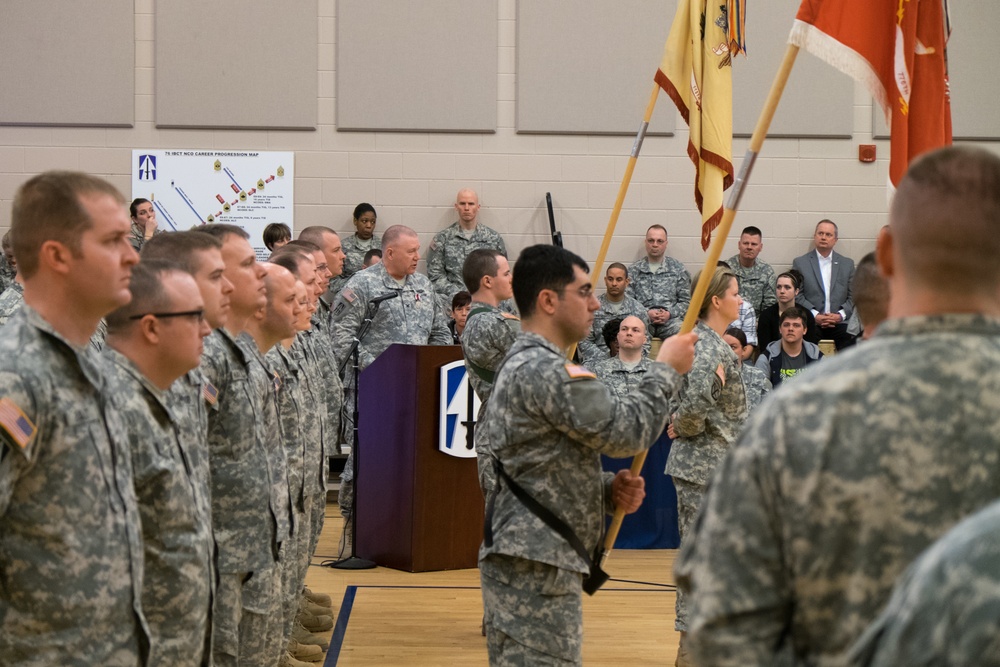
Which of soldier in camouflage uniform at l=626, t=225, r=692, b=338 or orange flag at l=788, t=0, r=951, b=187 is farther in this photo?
soldier in camouflage uniform at l=626, t=225, r=692, b=338

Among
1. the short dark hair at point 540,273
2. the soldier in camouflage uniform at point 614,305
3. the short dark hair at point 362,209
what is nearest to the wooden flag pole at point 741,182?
the short dark hair at point 540,273

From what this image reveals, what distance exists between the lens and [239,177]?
34.0 feet

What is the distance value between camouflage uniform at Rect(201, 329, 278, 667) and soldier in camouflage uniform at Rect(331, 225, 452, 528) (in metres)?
3.42

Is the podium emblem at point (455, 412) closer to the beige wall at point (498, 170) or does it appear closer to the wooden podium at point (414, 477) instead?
the wooden podium at point (414, 477)

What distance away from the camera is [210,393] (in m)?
3.22

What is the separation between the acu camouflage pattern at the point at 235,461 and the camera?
10.8 ft

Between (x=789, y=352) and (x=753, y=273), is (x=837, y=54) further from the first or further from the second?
(x=753, y=273)

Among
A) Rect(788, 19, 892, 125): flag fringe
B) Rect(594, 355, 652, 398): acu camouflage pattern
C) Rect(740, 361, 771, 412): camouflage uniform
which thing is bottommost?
Rect(594, 355, 652, 398): acu camouflage pattern

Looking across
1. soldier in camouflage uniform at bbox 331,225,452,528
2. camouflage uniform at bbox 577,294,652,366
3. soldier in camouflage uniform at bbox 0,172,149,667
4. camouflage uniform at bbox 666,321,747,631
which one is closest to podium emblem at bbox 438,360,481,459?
soldier in camouflage uniform at bbox 331,225,452,528

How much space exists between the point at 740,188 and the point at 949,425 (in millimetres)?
1791

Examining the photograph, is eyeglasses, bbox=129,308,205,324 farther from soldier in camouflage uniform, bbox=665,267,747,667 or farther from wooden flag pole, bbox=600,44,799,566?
soldier in camouflage uniform, bbox=665,267,747,667

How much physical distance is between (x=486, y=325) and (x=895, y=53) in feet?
6.73

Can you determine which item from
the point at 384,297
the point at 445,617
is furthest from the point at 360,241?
the point at 445,617

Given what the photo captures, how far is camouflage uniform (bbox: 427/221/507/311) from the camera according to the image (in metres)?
10.1
